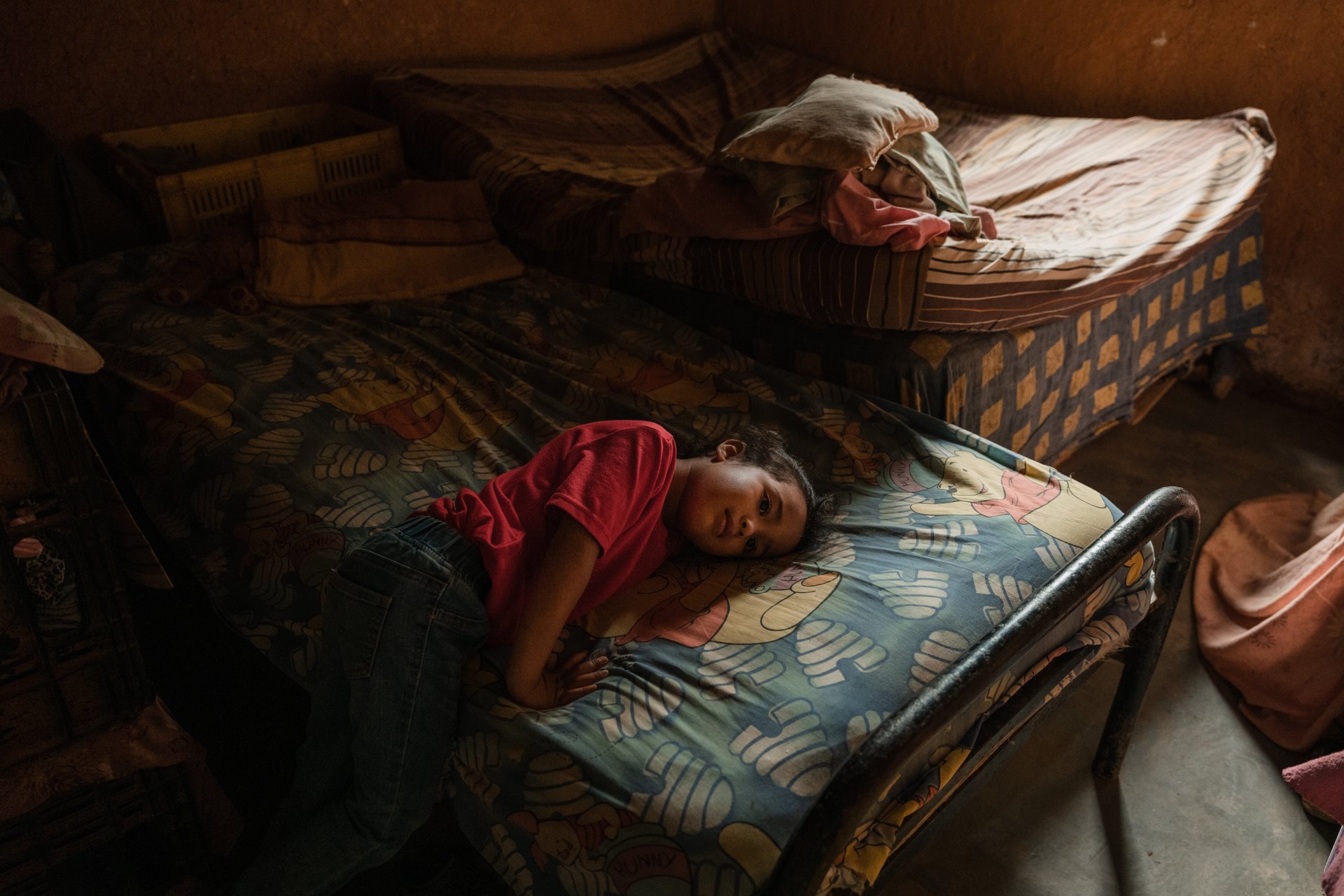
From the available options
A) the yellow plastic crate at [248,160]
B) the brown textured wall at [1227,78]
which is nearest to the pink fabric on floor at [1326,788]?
the brown textured wall at [1227,78]

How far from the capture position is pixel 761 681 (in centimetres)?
129

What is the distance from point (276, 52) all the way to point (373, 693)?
279 centimetres

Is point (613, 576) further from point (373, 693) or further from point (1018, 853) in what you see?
point (1018, 853)

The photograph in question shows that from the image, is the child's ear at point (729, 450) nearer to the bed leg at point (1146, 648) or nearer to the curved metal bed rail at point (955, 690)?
the curved metal bed rail at point (955, 690)

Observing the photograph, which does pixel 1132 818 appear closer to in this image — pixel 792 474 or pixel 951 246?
pixel 792 474

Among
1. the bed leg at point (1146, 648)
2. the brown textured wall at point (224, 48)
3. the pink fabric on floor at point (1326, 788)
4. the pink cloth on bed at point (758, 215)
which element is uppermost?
the brown textured wall at point (224, 48)

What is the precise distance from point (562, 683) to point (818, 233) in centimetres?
126

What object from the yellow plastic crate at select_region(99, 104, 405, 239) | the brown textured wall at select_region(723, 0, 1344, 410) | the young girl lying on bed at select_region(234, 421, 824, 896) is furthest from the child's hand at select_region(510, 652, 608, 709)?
the brown textured wall at select_region(723, 0, 1344, 410)

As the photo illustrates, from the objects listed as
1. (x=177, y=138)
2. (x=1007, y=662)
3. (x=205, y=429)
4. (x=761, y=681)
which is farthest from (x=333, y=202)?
(x=1007, y=662)

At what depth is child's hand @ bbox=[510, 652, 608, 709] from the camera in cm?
130

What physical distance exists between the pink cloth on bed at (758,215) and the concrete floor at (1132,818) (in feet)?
3.31

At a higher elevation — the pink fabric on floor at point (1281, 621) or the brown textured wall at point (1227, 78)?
the brown textured wall at point (1227, 78)

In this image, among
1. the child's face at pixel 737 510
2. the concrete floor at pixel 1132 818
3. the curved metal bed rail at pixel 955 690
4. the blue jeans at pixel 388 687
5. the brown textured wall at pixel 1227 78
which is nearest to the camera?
the curved metal bed rail at pixel 955 690

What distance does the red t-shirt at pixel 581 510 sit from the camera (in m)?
1.37
